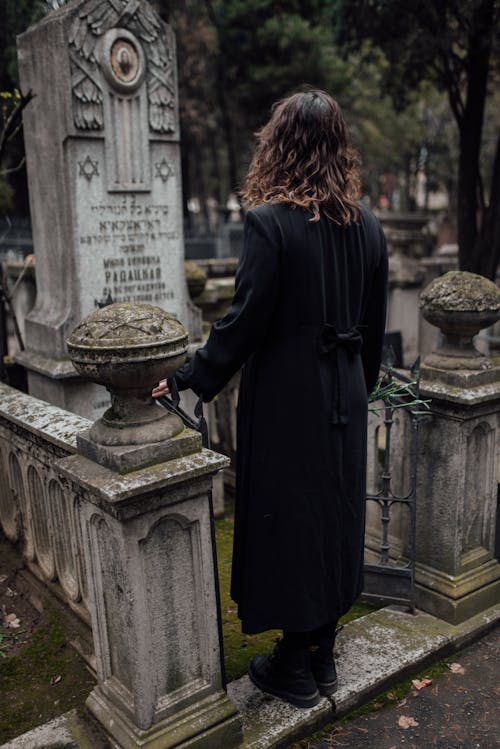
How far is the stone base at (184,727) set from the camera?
2.46 metres

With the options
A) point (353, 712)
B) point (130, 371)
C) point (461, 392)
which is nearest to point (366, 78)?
point (461, 392)

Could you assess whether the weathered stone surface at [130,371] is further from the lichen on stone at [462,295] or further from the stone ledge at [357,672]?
the lichen on stone at [462,295]

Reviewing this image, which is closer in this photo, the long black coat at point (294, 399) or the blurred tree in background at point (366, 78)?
the long black coat at point (294, 399)

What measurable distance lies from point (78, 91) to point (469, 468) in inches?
140

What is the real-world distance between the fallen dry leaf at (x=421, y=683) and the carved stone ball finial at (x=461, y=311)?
1552mm

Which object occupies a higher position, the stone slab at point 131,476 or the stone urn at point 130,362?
the stone urn at point 130,362

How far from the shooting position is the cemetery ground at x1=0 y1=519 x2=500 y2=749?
9.43 ft

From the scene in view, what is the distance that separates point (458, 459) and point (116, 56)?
3602 mm

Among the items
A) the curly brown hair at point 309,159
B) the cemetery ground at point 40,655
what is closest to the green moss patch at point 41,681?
the cemetery ground at point 40,655

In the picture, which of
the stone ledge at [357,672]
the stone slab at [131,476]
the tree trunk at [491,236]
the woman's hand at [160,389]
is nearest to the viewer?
the stone slab at [131,476]

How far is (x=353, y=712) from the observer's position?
3016 mm

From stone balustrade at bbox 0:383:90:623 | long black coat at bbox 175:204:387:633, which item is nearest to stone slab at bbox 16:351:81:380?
stone balustrade at bbox 0:383:90:623

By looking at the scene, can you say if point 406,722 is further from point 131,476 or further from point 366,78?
point 366,78

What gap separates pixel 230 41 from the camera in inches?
848
